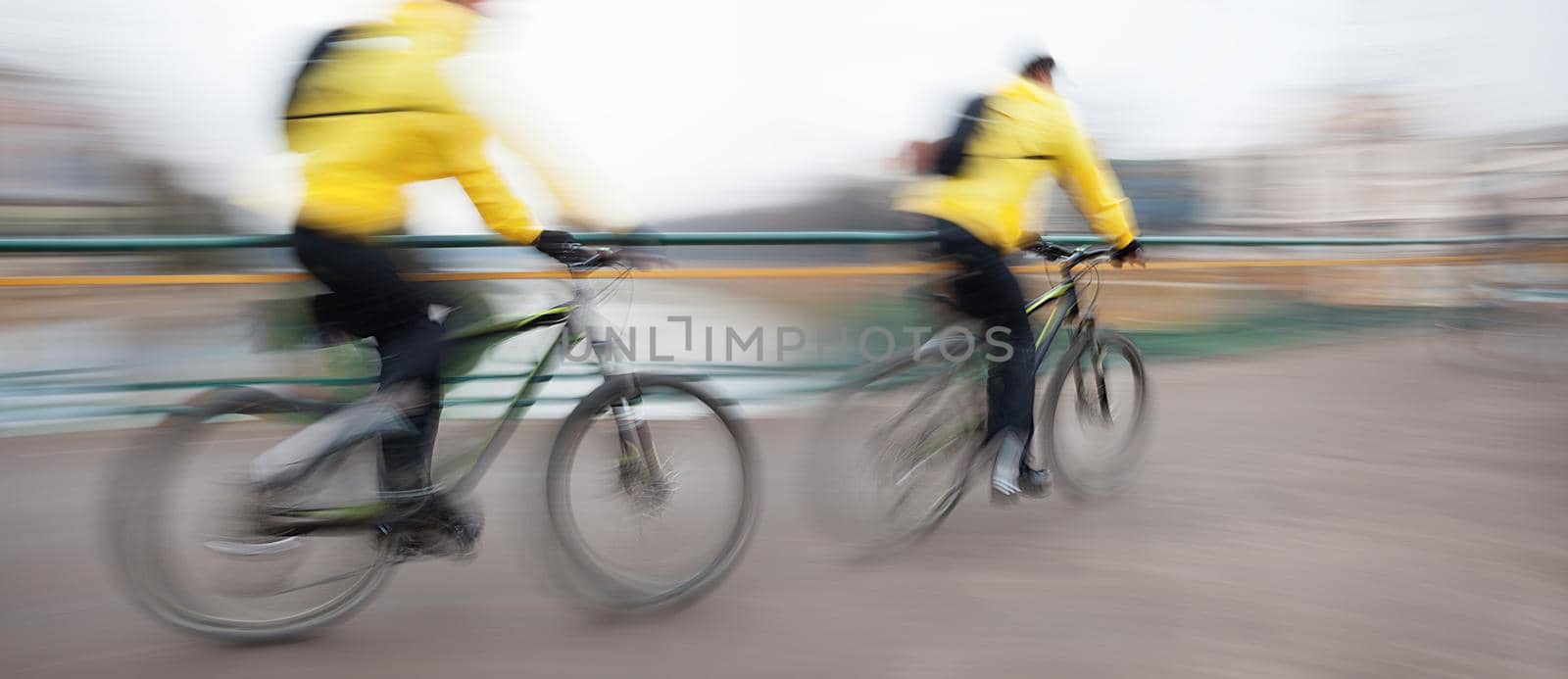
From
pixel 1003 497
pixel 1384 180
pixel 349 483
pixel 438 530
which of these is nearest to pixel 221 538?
pixel 349 483

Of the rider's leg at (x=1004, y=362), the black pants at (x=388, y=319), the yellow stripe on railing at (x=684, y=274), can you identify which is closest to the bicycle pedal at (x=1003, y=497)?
the rider's leg at (x=1004, y=362)

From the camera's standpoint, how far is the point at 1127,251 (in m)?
3.84

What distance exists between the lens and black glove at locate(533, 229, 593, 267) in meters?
2.76

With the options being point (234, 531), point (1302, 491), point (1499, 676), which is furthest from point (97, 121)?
point (1499, 676)

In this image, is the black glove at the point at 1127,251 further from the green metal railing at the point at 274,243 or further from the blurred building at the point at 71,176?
the blurred building at the point at 71,176

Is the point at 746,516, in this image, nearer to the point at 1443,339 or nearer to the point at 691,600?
the point at 691,600

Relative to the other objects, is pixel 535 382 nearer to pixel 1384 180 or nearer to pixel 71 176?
pixel 71 176

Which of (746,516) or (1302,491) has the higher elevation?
(746,516)

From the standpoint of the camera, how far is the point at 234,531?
8.74 ft

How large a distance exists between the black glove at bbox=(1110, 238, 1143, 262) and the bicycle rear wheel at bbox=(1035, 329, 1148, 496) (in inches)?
11.9

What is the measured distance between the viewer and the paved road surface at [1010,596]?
2.74 meters

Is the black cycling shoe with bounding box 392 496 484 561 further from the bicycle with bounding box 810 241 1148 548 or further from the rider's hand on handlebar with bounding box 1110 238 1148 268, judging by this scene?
the rider's hand on handlebar with bounding box 1110 238 1148 268

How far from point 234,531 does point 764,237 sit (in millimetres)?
2744

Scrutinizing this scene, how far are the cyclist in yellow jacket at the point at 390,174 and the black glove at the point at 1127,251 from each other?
6.54 ft
